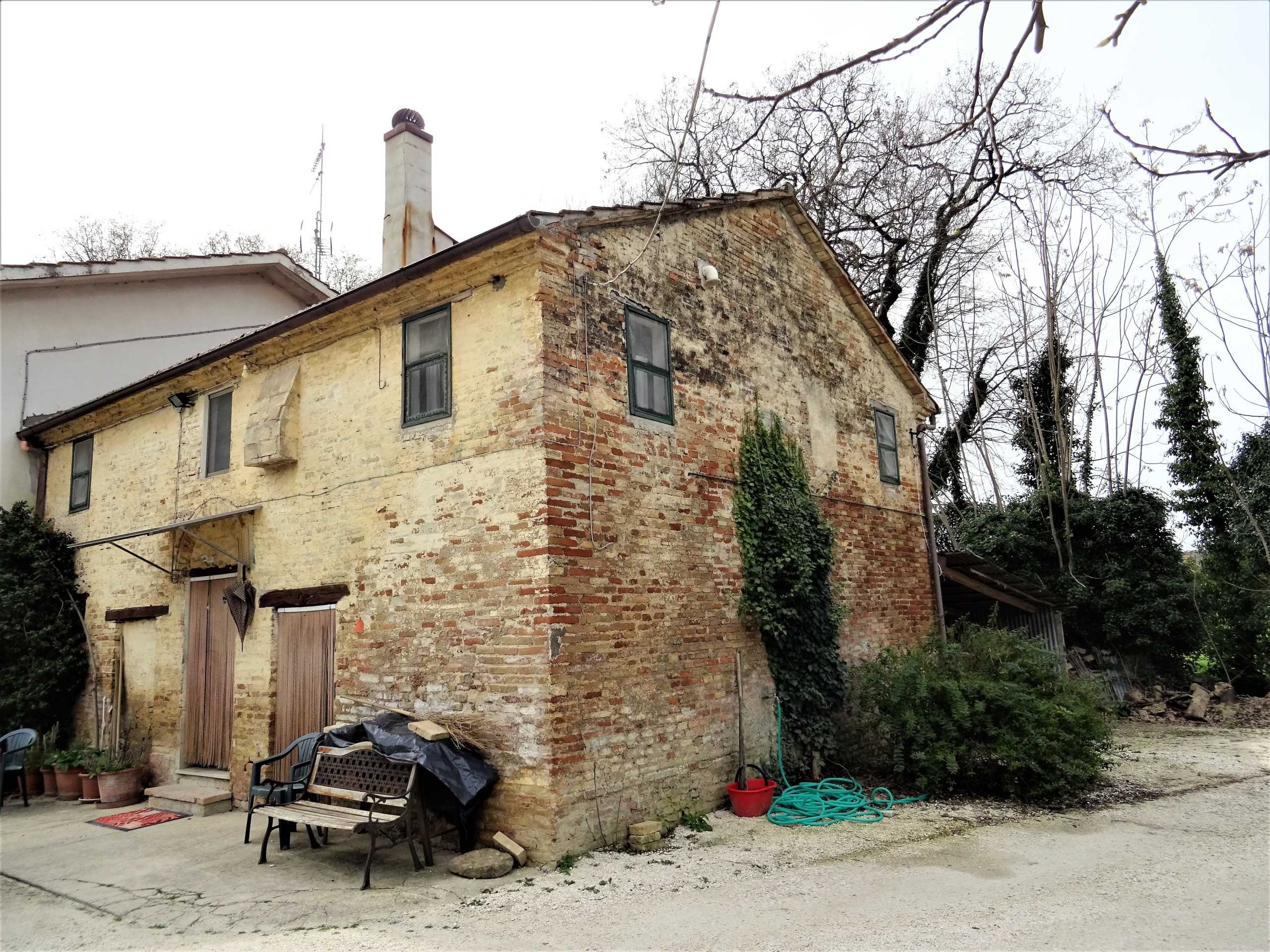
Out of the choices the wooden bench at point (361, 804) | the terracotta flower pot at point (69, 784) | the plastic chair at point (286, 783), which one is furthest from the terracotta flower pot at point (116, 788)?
the wooden bench at point (361, 804)

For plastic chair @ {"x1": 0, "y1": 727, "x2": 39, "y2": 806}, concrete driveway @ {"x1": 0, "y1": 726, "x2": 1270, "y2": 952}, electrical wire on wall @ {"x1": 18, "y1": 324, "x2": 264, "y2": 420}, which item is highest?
electrical wire on wall @ {"x1": 18, "y1": 324, "x2": 264, "y2": 420}

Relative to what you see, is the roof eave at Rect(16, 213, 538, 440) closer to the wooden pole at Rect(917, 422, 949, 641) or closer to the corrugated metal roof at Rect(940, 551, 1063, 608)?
the wooden pole at Rect(917, 422, 949, 641)

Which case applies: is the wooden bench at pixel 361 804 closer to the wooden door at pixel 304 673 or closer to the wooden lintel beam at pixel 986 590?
the wooden door at pixel 304 673

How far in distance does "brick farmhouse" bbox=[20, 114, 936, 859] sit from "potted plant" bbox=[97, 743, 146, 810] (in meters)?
0.29

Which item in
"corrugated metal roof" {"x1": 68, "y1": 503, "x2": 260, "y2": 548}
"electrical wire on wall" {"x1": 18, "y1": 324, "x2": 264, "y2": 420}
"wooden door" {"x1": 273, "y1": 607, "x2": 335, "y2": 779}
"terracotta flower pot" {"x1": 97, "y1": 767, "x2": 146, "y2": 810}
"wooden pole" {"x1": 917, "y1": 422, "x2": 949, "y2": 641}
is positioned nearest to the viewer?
"wooden door" {"x1": 273, "y1": 607, "x2": 335, "y2": 779}

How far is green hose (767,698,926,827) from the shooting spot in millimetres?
7914

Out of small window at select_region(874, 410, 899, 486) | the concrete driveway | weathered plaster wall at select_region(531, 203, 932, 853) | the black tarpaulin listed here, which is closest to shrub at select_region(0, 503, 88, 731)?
the concrete driveway

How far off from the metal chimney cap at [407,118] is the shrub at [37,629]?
27.1 ft

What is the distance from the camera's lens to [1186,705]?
1441 cm

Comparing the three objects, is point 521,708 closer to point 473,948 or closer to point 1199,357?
point 473,948

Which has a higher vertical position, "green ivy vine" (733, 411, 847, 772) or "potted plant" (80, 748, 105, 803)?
"green ivy vine" (733, 411, 847, 772)

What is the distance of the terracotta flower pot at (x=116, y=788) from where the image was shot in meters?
10.3

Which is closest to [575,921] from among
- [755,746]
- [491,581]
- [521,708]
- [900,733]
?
[521,708]

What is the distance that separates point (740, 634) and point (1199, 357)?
1346 centimetres
